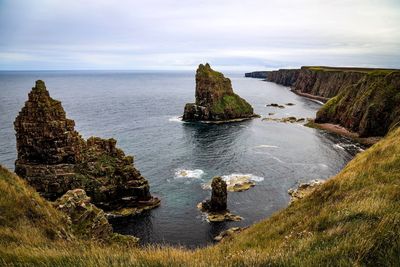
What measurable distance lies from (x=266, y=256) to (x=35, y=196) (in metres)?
15.1

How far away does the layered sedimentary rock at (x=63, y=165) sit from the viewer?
5244 centimetres

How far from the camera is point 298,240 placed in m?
11.8

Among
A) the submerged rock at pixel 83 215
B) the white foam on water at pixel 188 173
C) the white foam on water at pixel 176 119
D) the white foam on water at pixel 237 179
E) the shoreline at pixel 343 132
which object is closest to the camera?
the submerged rock at pixel 83 215

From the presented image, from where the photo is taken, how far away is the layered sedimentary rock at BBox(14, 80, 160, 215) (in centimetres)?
5244

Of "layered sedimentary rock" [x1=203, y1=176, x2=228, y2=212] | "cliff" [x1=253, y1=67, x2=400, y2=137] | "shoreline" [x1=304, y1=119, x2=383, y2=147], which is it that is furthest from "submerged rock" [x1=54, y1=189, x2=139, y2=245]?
"shoreline" [x1=304, y1=119, x2=383, y2=147]

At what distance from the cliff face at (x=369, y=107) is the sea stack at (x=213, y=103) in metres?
31.1

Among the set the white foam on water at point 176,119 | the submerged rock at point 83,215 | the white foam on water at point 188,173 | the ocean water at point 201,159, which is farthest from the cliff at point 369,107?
the submerged rock at point 83,215

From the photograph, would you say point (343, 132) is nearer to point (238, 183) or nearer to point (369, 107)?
point (369, 107)

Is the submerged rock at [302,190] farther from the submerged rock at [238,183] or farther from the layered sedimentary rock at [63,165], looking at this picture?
the layered sedimentary rock at [63,165]

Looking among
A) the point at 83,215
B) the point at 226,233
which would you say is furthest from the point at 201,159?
the point at 83,215

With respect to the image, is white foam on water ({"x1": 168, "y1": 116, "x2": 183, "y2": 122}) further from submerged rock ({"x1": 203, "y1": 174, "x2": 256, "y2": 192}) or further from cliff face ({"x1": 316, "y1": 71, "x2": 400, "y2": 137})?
submerged rock ({"x1": 203, "y1": 174, "x2": 256, "y2": 192})

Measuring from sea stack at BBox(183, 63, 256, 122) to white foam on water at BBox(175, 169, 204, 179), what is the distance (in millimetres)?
60794

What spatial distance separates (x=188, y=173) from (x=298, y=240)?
56.1m

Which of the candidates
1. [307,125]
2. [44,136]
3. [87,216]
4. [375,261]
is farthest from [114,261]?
[307,125]
